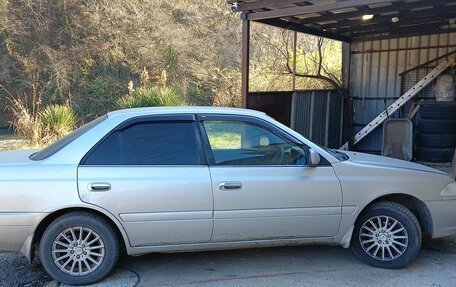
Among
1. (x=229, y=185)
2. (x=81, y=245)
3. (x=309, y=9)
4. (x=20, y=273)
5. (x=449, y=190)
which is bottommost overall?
(x=20, y=273)

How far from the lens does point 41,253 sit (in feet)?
12.8

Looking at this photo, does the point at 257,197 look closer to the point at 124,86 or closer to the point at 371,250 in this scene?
the point at 371,250

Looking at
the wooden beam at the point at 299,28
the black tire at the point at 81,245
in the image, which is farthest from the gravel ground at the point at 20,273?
the wooden beam at the point at 299,28

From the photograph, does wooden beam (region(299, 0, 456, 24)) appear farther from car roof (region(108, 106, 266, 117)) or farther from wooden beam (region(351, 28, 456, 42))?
car roof (region(108, 106, 266, 117))

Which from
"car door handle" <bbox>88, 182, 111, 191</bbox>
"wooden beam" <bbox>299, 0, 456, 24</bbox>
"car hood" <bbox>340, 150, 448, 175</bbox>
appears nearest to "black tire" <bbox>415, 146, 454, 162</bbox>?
"wooden beam" <bbox>299, 0, 456, 24</bbox>

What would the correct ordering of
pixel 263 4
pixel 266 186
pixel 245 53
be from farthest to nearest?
1. pixel 245 53
2. pixel 263 4
3. pixel 266 186

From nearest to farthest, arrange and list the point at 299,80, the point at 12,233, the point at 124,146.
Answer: the point at 12,233
the point at 124,146
the point at 299,80

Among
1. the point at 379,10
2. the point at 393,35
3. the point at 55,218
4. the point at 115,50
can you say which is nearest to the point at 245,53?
the point at 379,10

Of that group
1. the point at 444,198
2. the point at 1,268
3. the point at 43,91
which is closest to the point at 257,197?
the point at 444,198

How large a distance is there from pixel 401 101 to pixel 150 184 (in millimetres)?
7575

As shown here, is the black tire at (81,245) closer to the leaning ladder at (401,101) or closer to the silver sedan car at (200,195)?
the silver sedan car at (200,195)

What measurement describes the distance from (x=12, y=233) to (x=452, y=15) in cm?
840

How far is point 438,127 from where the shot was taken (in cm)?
896

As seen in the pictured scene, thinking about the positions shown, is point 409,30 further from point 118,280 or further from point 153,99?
point 118,280
